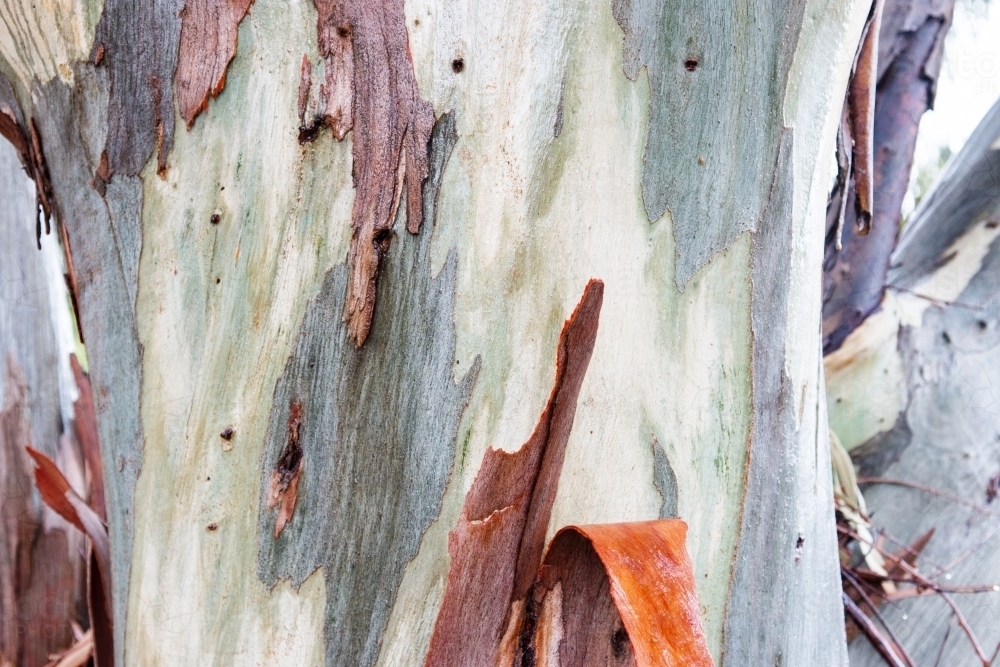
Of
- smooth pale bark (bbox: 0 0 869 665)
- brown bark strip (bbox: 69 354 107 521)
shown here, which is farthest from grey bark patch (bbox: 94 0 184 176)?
brown bark strip (bbox: 69 354 107 521)

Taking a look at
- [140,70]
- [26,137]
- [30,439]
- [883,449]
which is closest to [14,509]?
[30,439]

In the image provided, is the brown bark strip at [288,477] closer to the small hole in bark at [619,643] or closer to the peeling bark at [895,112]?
the small hole in bark at [619,643]

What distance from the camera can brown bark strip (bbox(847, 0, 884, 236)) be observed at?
0.52 m

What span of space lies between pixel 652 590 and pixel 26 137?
461 mm

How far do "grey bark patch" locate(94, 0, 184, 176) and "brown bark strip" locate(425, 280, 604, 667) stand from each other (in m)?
0.25

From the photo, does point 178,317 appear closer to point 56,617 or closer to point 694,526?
point 694,526

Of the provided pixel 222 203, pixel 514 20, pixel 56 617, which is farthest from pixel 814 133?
pixel 56 617

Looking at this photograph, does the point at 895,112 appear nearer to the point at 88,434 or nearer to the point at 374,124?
the point at 374,124

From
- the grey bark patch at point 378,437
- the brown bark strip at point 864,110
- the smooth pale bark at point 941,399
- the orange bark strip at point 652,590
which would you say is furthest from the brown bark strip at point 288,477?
the smooth pale bark at point 941,399

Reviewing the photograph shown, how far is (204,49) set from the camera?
0.41m

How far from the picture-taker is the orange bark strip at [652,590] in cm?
32

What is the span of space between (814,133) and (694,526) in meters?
0.24

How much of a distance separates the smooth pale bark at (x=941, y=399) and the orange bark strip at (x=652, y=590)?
0.66 metres

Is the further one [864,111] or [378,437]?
[864,111]
